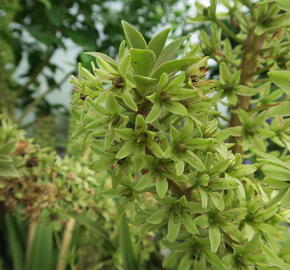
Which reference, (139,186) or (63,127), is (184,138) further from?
(63,127)

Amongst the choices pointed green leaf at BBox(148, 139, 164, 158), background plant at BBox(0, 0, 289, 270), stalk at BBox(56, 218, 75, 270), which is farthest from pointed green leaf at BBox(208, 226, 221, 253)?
stalk at BBox(56, 218, 75, 270)

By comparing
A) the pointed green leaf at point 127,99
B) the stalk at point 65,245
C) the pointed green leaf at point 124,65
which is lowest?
the stalk at point 65,245

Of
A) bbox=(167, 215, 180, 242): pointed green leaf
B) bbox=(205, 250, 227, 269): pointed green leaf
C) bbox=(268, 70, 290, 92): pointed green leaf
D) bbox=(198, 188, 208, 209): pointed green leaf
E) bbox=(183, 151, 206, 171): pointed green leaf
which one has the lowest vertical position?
bbox=(205, 250, 227, 269): pointed green leaf

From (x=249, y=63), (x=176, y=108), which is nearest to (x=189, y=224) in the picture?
(x=176, y=108)

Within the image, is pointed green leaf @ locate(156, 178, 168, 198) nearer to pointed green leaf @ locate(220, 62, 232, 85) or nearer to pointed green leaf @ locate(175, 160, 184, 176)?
pointed green leaf @ locate(175, 160, 184, 176)

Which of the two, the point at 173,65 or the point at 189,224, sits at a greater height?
the point at 173,65

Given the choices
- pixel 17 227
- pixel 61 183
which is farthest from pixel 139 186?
pixel 17 227

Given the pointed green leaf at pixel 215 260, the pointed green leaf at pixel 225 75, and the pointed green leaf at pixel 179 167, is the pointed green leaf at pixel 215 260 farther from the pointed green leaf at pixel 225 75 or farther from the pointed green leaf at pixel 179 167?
the pointed green leaf at pixel 225 75

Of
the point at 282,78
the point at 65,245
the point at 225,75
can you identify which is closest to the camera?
the point at 282,78

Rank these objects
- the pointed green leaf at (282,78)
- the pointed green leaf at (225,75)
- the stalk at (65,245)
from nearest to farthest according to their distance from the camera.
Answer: the pointed green leaf at (282,78) < the pointed green leaf at (225,75) < the stalk at (65,245)

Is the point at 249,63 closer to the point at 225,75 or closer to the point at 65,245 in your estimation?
the point at 225,75

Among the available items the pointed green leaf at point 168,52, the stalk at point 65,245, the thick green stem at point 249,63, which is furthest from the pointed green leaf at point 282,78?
the stalk at point 65,245
